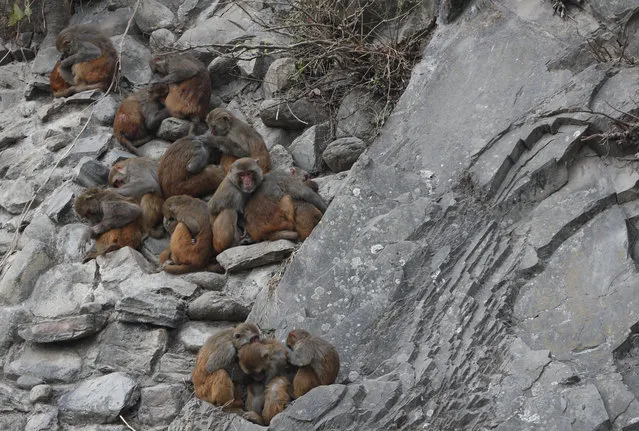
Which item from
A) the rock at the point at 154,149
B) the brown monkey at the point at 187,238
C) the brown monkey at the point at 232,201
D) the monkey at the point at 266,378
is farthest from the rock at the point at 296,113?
the monkey at the point at 266,378

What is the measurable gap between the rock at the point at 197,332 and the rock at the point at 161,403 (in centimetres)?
46

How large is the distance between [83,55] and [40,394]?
16.5 feet


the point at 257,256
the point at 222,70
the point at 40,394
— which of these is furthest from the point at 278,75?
the point at 40,394

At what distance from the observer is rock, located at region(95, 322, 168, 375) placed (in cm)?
779

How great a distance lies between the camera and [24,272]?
8.80 meters

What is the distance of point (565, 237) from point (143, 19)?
6.68 metres

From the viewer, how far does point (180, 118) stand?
10586mm

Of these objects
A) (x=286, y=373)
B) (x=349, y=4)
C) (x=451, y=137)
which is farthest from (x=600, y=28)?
(x=286, y=373)

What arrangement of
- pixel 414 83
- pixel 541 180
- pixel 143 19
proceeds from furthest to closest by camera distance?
pixel 143 19 → pixel 414 83 → pixel 541 180

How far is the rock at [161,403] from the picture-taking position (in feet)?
24.0

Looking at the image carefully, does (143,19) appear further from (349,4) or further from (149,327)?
(149,327)

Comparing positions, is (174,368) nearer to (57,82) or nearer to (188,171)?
(188,171)

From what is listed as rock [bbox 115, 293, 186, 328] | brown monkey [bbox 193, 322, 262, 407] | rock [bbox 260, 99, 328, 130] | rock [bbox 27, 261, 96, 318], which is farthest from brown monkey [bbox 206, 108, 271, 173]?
brown monkey [bbox 193, 322, 262, 407]

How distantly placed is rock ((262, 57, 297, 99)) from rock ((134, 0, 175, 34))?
6.60ft
